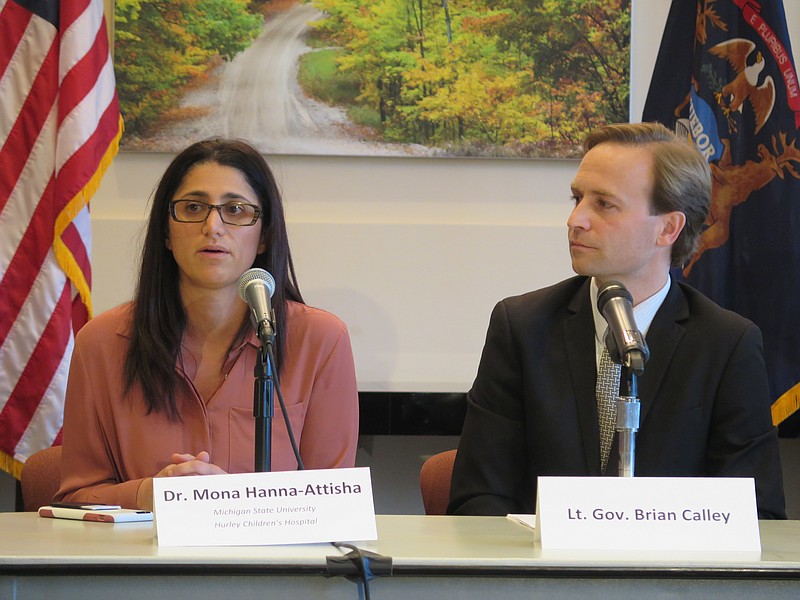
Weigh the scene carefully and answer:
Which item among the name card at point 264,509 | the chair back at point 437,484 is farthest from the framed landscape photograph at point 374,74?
the name card at point 264,509

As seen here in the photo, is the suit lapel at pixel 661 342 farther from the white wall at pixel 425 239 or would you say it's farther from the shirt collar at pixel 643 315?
the white wall at pixel 425 239

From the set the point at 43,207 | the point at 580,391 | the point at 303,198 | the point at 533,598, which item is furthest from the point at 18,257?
the point at 533,598

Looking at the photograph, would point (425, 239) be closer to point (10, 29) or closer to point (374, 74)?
point (374, 74)

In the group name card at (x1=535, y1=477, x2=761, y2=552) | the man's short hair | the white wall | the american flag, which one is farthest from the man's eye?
the white wall

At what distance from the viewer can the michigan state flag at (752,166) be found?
3.40 meters

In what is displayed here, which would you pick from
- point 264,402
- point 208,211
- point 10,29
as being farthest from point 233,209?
point 10,29

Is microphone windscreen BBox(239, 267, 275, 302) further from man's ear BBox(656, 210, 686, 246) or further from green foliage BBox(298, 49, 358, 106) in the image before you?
green foliage BBox(298, 49, 358, 106)

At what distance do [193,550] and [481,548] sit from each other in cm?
40

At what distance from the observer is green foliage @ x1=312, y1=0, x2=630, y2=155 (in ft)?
12.0

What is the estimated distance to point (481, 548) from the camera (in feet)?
4.51

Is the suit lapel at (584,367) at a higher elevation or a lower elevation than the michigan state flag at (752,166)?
lower

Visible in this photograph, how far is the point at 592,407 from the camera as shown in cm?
213

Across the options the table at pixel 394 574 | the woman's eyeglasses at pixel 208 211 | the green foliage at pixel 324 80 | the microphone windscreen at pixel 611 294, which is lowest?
the table at pixel 394 574

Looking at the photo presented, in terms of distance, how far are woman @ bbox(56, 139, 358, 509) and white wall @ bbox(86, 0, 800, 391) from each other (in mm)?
1407
